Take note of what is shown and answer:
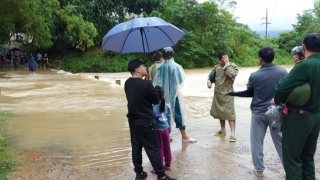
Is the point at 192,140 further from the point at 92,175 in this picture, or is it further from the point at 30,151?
the point at 30,151

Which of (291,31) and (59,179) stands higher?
(291,31)

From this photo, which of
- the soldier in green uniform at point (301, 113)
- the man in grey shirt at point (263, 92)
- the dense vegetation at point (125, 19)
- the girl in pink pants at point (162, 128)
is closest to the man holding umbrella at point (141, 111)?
the girl in pink pants at point (162, 128)

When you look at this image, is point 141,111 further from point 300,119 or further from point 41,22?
point 41,22

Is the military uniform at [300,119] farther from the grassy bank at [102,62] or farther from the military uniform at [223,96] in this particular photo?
the grassy bank at [102,62]

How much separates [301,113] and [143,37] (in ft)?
8.73

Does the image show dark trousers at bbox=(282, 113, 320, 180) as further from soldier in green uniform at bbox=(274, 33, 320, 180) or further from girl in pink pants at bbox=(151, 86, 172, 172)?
girl in pink pants at bbox=(151, 86, 172, 172)

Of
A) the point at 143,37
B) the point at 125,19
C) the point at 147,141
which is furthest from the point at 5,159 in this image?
the point at 125,19

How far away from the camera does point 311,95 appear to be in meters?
3.23

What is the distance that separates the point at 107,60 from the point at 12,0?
43.5ft

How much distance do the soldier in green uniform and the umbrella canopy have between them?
205 cm

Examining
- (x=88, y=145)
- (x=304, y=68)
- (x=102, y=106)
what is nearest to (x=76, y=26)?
(x=102, y=106)

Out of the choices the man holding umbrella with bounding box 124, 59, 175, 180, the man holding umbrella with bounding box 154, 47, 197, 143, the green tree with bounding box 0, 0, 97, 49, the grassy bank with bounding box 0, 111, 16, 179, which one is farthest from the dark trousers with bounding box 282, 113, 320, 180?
the green tree with bounding box 0, 0, 97, 49

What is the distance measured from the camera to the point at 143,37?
5246mm

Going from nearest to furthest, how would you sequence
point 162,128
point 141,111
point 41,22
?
point 141,111, point 162,128, point 41,22
